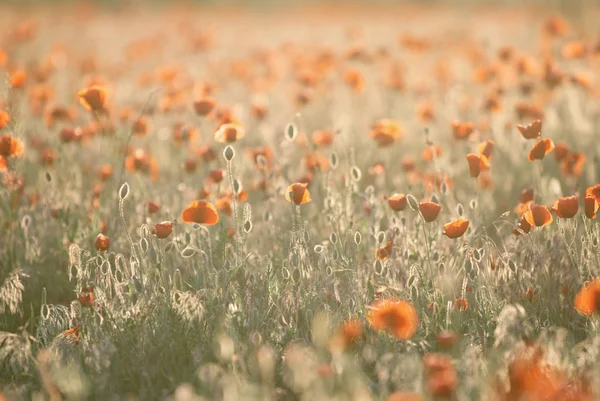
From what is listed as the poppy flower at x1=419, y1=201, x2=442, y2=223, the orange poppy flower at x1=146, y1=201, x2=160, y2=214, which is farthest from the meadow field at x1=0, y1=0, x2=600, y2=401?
the orange poppy flower at x1=146, y1=201, x2=160, y2=214

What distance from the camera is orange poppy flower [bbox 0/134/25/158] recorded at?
2719 millimetres

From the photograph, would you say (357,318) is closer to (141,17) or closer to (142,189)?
(142,189)

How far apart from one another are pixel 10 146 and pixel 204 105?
90cm

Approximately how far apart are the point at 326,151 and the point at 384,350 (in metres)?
2.37

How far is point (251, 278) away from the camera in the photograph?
244cm

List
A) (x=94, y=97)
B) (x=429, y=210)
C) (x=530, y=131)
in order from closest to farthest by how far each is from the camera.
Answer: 1. (x=429, y=210)
2. (x=530, y=131)
3. (x=94, y=97)

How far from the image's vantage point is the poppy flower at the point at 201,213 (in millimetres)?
2309

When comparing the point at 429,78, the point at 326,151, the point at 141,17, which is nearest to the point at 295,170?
the point at 326,151

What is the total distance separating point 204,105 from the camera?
3221mm

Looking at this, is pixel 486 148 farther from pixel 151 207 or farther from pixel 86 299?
pixel 86 299

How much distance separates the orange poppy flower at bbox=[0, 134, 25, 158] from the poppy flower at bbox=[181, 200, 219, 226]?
0.91 metres

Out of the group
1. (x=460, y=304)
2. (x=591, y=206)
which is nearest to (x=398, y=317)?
(x=460, y=304)

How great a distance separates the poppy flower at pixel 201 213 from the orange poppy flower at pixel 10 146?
91 centimetres

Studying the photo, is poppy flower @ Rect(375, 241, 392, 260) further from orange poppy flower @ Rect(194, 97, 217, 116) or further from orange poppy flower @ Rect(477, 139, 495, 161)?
orange poppy flower @ Rect(194, 97, 217, 116)
